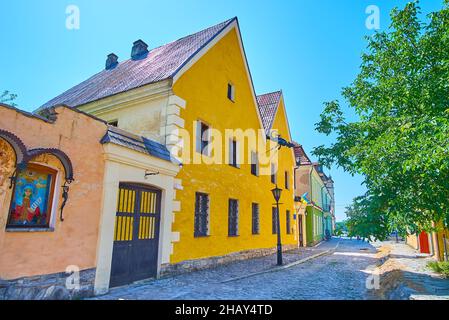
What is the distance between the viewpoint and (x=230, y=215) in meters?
12.2

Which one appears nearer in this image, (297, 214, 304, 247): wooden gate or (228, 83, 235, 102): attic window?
(228, 83, 235, 102): attic window

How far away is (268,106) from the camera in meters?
18.9

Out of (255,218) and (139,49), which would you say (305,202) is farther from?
(139,49)

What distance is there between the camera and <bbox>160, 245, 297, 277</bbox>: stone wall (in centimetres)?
823

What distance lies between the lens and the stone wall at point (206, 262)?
27.0 ft

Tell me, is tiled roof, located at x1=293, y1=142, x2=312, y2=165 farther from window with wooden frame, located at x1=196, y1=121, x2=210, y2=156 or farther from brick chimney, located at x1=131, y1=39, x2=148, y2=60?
window with wooden frame, located at x1=196, y1=121, x2=210, y2=156

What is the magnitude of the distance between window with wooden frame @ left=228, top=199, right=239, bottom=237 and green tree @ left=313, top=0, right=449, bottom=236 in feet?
17.6

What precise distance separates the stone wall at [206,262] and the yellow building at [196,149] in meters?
0.05

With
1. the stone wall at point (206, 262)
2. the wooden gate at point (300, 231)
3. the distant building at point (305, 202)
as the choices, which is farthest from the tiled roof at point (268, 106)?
the wooden gate at point (300, 231)

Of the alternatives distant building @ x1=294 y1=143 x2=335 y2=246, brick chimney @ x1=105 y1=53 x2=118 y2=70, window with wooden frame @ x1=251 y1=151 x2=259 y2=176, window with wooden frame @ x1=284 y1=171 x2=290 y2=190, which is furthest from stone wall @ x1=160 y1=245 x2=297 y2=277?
brick chimney @ x1=105 y1=53 x2=118 y2=70

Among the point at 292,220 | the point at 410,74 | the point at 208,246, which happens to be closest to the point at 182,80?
the point at 208,246

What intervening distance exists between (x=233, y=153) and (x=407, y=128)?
26.1 feet

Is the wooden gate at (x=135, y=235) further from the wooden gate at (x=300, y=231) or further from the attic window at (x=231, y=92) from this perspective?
the wooden gate at (x=300, y=231)

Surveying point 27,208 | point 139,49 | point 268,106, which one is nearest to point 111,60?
point 139,49
